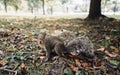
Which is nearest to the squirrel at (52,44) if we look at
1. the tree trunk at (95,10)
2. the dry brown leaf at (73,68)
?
the dry brown leaf at (73,68)

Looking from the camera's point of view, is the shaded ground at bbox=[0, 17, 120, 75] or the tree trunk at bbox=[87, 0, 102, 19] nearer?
the shaded ground at bbox=[0, 17, 120, 75]

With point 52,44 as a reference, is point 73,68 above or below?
below

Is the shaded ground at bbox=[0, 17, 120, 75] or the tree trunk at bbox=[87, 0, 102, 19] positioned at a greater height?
the tree trunk at bbox=[87, 0, 102, 19]

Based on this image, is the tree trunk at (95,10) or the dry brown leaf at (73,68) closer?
the dry brown leaf at (73,68)

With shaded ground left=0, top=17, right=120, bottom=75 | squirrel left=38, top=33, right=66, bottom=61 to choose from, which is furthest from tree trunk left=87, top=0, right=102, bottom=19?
squirrel left=38, top=33, right=66, bottom=61

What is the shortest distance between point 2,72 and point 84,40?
1794mm

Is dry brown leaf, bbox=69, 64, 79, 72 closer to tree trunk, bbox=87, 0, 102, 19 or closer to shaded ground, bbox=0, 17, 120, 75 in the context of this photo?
shaded ground, bbox=0, 17, 120, 75

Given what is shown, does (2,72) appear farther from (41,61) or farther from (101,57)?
(101,57)

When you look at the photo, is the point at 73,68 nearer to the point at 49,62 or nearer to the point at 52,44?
the point at 49,62

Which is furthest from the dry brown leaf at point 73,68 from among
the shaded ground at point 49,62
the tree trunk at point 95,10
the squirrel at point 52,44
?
the tree trunk at point 95,10

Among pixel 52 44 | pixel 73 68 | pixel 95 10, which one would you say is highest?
pixel 95 10

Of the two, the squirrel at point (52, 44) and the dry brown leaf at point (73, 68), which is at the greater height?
the squirrel at point (52, 44)

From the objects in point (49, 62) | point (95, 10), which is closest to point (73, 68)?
point (49, 62)

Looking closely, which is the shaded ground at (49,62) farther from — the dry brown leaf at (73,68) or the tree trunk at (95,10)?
the tree trunk at (95,10)
